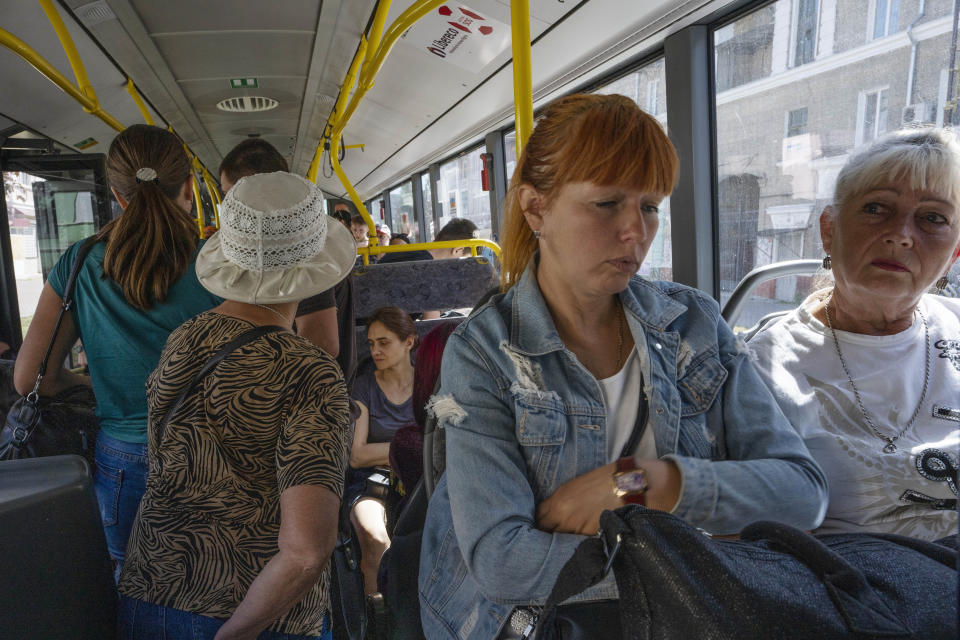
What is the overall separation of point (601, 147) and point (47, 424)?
6.41 feet

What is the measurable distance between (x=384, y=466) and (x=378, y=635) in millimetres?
1528

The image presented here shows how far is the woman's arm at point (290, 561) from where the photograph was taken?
3.86ft

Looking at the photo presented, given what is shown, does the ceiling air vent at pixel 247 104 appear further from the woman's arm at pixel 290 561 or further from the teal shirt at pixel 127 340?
the woman's arm at pixel 290 561

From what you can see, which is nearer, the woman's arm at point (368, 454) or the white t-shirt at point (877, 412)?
the white t-shirt at point (877, 412)

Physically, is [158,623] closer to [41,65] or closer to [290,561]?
[290,561]

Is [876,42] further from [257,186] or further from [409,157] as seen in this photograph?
[409,157]

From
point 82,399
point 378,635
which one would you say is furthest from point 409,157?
point 378,635

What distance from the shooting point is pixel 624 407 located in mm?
1283

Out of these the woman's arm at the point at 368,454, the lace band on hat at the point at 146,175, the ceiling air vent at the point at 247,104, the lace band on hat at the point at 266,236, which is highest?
the ceiling air vent at the point at 247,104

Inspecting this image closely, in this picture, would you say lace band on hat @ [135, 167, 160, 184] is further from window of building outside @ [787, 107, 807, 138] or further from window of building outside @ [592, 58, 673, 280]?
window of building outside @ [787, 107, 807, 138]

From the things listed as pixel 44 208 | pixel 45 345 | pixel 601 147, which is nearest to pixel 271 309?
pixel 601 147

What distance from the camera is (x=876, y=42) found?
2549mm

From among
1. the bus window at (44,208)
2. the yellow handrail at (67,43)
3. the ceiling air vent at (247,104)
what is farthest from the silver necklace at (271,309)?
the ceiling air vent at (247,104)

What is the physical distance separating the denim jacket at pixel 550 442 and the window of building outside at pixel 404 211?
355 inches
